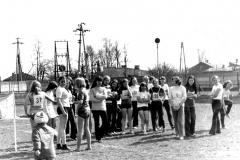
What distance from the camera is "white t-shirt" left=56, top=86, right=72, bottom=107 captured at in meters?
8.81

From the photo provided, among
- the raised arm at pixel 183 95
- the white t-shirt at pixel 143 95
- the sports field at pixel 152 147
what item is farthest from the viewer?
the white t-shirt at pixel 143 95

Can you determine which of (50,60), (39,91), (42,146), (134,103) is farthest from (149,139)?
(50,60)

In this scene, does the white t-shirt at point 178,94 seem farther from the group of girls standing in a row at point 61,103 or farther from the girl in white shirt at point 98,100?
the group of girls standing in a row at point 61,103

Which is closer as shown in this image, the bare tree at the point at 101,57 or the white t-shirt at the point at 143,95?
the white t-shirt at the point at 143,95

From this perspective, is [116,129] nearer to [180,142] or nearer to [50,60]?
[180,142]

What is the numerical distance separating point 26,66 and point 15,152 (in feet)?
178

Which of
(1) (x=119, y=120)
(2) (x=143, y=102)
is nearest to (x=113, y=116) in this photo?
(1) (x=119, y=120)

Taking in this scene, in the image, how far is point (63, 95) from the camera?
29.4 feet

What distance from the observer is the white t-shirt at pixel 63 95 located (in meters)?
8.81

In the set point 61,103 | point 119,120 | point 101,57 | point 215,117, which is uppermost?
point 101,57

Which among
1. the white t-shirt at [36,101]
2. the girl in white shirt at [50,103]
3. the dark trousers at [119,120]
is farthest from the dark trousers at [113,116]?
the white t-shirt at [36,101]

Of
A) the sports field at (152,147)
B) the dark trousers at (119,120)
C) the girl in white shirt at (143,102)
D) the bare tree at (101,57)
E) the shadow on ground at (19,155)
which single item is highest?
the bare tree at (101,57)

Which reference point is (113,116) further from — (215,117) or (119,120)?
(215,117)

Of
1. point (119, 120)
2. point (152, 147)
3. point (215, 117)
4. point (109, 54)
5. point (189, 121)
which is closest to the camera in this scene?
point (152, 147)
